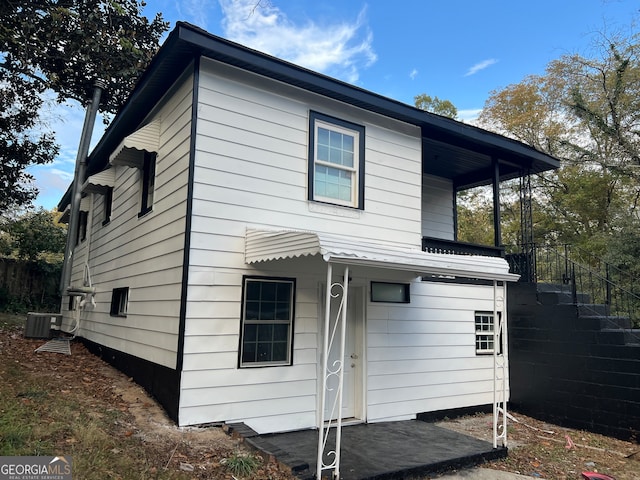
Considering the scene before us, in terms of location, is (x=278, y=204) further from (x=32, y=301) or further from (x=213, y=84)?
(x=32, y=301)

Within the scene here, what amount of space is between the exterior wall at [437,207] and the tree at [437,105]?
17599 millimetres

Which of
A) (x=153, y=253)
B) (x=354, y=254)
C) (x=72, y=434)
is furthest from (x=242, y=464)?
(x=153, y=253)

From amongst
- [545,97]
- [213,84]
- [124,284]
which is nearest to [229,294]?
[213,84]

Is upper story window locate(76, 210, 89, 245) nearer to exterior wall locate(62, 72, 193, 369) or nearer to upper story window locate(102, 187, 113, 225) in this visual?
→ upper story window locate(102, 187, 113, 225)

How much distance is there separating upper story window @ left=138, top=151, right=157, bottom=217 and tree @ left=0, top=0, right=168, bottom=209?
275 cm

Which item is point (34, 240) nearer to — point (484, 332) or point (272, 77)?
point (272, 77)

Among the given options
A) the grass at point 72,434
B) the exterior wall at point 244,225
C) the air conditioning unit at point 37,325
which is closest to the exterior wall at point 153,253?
the exterior wall at point 244,225

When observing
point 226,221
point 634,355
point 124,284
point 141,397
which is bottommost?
point 141,397

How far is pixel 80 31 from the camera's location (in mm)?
9875

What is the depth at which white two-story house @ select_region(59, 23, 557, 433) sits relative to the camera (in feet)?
19.1

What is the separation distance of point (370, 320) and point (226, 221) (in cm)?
297

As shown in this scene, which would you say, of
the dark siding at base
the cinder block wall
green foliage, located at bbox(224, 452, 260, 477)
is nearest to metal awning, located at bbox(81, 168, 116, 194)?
the dark siding at base

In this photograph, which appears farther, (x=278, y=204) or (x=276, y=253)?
(x=278, y=204)

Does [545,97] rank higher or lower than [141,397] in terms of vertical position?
higher
